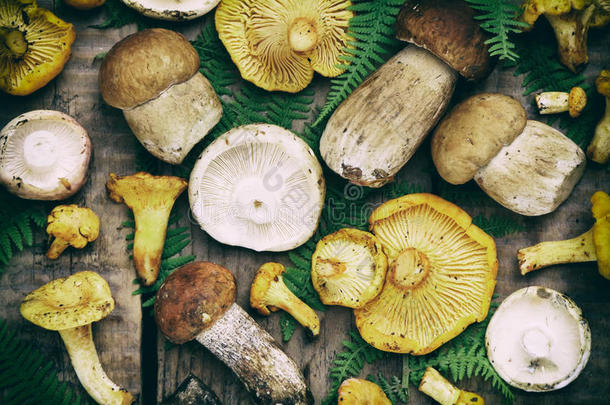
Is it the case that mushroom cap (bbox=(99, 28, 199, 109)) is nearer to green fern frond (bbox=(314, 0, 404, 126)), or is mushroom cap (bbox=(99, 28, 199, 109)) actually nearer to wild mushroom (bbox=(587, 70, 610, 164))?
green fern frond (bbox=(314, 0, 404, 126))

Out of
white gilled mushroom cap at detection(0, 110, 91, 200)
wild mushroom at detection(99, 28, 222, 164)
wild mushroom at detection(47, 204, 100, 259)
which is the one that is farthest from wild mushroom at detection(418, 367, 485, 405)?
white gilled mushroom cap at detection(0, 110, 91, 200)

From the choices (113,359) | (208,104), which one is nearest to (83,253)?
(113,359)

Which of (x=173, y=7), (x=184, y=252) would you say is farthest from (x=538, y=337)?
(x=173, y=7)

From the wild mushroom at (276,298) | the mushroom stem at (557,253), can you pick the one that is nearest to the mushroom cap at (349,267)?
the wild mushroom at (276,298)

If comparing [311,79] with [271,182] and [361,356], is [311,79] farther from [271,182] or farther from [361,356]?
[361,356]

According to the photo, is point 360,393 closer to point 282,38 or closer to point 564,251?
point 564,251
